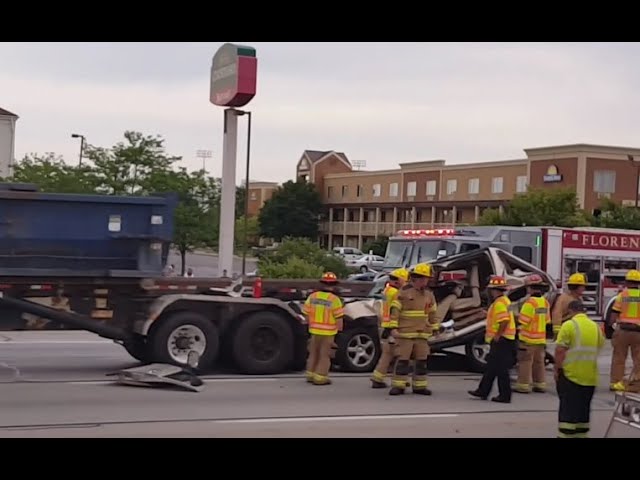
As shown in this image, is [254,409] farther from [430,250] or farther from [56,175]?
[56,175]

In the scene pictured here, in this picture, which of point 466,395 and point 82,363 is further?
point 82,363

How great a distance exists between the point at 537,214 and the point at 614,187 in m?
13.4

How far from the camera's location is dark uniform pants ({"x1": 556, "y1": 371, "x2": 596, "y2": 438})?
26.8 feet

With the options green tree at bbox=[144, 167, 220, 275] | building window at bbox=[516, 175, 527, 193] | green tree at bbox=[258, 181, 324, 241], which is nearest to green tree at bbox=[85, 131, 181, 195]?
green tree at bbox=[144, 167, 220, 275]

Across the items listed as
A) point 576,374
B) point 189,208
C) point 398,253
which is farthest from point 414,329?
point 189,208

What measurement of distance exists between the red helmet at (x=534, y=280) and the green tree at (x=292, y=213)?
64.5 meters

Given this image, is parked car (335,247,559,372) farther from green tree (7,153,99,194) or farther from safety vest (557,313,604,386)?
green tree (7,153,99,194)

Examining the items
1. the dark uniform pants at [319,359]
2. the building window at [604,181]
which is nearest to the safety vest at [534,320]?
the dark uniform pants at [319,359]

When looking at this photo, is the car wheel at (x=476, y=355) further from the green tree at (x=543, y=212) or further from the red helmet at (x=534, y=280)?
the green tree at (x=543, y=212)

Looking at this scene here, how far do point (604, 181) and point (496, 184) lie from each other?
27.2 feet

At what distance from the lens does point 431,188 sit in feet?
228
